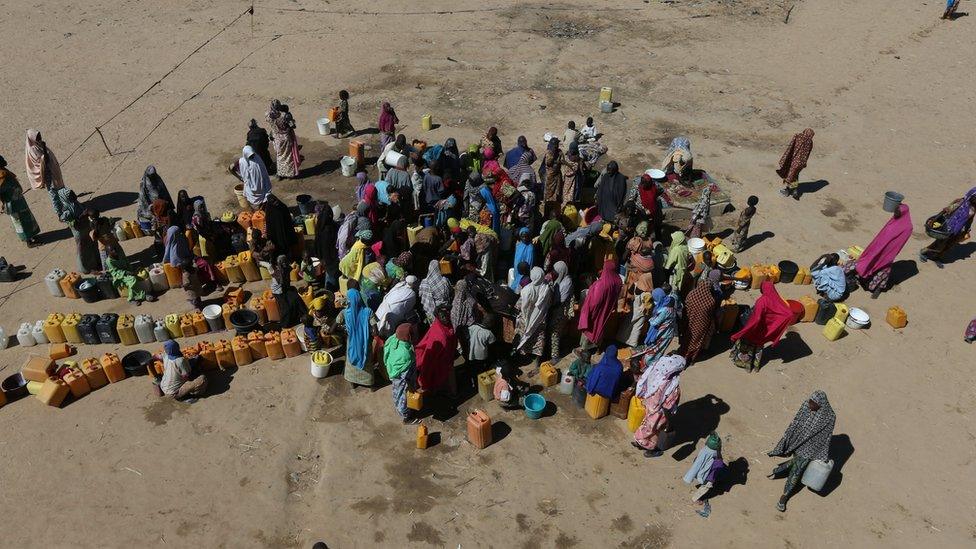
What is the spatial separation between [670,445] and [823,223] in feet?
25.4

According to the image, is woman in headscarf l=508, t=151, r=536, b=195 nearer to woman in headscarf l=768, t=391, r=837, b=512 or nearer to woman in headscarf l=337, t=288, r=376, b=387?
woman in headscarf l=337, t=288, r=376, b=387

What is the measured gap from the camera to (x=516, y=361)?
36.0 ft

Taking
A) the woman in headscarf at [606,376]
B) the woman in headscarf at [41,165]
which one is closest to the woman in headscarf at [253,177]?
the woman in headscarf at [41,165]

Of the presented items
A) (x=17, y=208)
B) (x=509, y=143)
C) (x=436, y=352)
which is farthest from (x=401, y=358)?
(x=509, y=143)

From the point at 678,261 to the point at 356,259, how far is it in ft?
18.1

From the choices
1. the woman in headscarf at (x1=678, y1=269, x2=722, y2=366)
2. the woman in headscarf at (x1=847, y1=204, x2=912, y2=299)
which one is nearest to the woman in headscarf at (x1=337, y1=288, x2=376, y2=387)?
the woman in headscarf at (x1=678, y1=269, x2=722, y2=366)

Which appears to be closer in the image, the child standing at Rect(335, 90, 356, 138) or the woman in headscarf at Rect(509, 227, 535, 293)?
the woman in headscarf at Rect(509, 227, 535, 293)

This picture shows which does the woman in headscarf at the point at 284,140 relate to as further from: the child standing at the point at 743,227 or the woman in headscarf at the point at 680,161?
the child standing at the point at 743,227

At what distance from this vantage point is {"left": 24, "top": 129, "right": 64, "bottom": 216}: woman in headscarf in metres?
13.6

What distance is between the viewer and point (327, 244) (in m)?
11.6

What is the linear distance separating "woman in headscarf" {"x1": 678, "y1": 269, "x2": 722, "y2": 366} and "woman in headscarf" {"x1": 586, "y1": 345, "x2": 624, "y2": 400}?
1.45 meters

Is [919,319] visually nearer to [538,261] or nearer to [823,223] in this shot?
[823,223]

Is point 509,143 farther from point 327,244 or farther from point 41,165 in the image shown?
point 41,165

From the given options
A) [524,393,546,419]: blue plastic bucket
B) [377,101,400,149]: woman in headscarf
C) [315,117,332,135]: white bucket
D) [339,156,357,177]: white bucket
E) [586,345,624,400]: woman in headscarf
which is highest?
[377,101,400,149]: woman in headscarf
